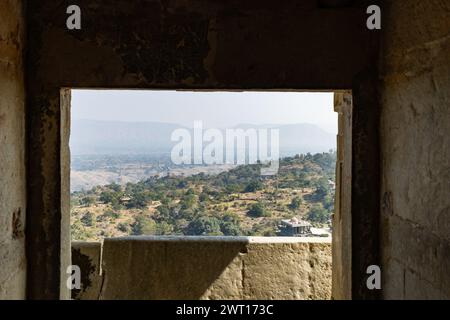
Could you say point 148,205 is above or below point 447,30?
below

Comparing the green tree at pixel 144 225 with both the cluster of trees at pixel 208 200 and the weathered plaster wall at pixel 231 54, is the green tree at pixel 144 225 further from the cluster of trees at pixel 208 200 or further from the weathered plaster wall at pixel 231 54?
the weathered plaster wall at pixel 231 54

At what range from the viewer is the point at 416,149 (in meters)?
2.47

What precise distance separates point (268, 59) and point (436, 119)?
1.25 metres

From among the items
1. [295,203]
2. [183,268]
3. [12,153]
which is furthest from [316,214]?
[12,153]

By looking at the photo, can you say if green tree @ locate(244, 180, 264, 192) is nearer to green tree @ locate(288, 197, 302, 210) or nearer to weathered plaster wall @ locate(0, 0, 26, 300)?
green tree @ locate(288, 197, 302, 210)

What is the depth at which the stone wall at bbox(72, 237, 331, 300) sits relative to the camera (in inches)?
175

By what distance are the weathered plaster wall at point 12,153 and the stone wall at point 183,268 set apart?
1.56 m

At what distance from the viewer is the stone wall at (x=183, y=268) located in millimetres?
4453

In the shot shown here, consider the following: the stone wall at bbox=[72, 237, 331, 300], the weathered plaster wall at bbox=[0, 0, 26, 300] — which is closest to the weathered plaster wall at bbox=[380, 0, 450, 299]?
the stone wall at bbox=[72, 237, 331, 300]

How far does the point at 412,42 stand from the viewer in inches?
99.5

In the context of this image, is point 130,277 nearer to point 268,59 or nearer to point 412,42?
point 268,59

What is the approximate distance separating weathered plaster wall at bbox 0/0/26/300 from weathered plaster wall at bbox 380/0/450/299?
7.49 feet
